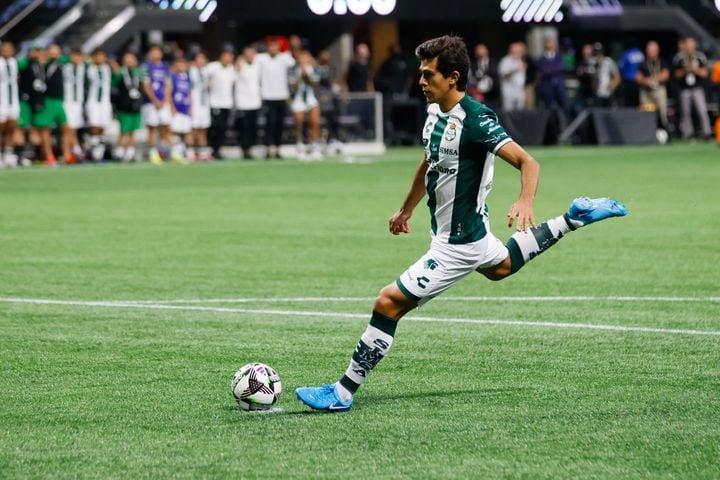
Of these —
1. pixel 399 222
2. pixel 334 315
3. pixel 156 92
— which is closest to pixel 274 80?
pixel 156 92

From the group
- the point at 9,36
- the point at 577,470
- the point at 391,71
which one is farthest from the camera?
the point at 391,71

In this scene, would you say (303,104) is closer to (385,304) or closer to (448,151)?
(448,151)

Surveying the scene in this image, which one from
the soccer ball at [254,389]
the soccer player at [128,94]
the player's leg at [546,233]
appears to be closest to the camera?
the soccer ball at [254,389]

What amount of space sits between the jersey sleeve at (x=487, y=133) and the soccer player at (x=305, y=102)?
23.0m

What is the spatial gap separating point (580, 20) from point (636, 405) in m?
32.1

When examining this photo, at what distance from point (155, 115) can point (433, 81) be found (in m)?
22.7

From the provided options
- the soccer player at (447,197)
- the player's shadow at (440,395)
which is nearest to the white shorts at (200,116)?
the soccer player at (447,197)

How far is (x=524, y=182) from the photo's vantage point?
6617mm

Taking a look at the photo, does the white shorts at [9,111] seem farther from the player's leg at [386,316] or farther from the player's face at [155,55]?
the player's leg at [386,316]

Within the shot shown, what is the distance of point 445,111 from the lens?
6.95 metres

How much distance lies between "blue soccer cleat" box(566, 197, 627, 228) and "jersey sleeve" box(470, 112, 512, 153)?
37.3 inches

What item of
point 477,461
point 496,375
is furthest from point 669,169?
point 477,461

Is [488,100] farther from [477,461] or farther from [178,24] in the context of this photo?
[477,461]

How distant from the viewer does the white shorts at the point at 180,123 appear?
29.2 m
